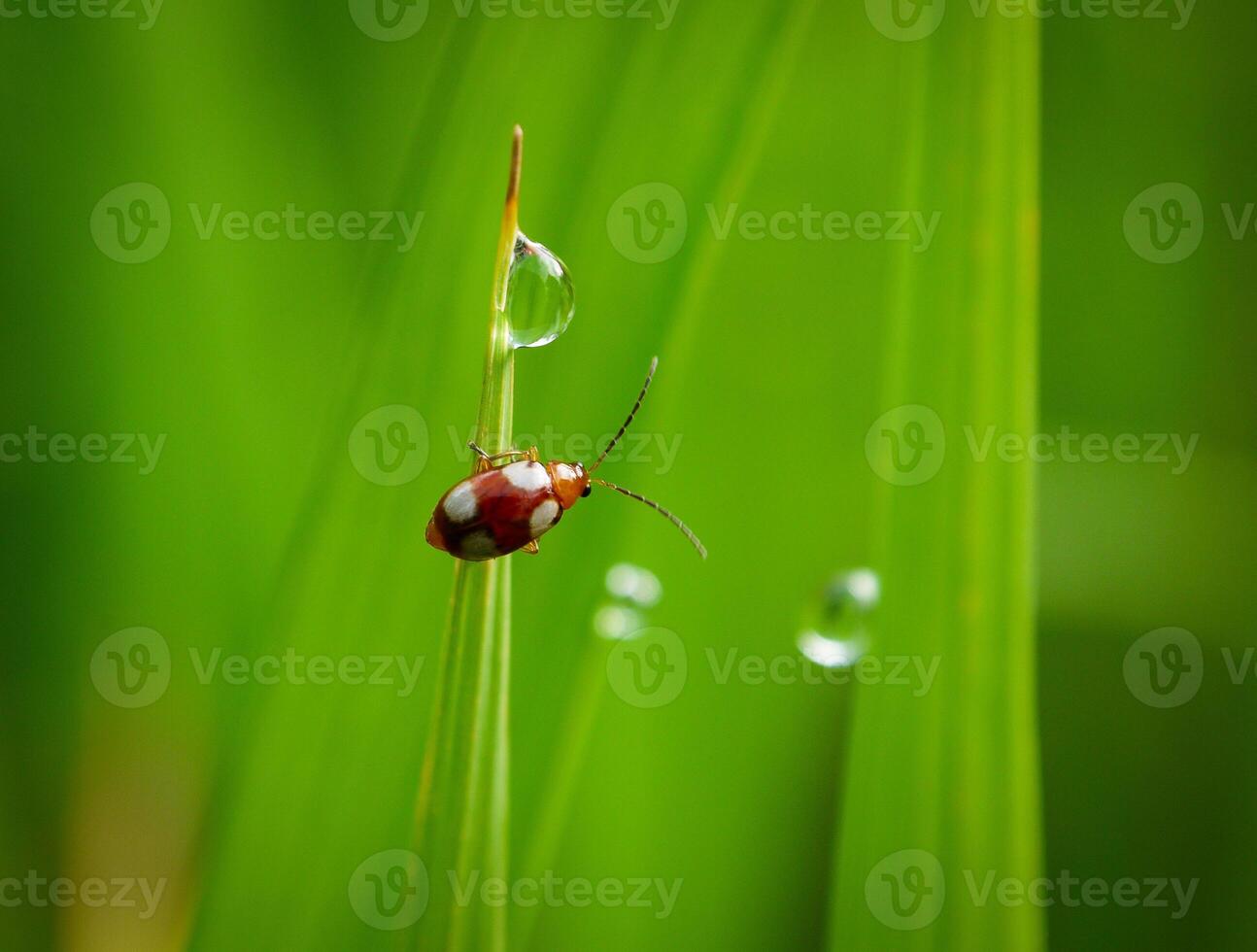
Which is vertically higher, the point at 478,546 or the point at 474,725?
the point at 478,546

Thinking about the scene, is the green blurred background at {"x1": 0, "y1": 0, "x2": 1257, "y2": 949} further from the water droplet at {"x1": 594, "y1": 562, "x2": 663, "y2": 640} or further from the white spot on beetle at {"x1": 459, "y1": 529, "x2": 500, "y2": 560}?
the white spot on beetle at {"x1": 459, "y1": 529, "x2": 500, "y2": 560}

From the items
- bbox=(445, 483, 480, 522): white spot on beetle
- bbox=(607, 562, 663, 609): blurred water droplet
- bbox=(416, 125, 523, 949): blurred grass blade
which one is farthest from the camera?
bbox=(607, 562, 663, 609): blurred water droplet

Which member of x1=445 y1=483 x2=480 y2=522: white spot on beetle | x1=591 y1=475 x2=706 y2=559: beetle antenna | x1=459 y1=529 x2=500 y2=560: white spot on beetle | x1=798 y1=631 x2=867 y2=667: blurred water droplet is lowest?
x1=459 y1=529 x2=500 y2=560: white spot on beetle

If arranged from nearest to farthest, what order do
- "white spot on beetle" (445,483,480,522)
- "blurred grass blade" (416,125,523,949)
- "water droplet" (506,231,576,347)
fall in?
"blurred grass blade" (416,125,523,949) < "water droplet" (506,231,576,347) < "white spot on beetle" (445,483,480,522)

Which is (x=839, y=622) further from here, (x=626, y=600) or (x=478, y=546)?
(x=478, y=546)

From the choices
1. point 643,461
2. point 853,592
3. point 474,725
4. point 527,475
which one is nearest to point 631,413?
point 643,461

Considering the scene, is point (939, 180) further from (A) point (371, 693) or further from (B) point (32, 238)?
(B) point (32, 238)

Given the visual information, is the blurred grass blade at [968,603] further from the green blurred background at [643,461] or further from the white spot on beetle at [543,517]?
the white spot on beetle at [543,517]

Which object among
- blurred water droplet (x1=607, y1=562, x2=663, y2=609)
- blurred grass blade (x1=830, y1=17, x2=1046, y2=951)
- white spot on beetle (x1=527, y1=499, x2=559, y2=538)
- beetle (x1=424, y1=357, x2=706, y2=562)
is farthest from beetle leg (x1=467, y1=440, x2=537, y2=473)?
blurred grass blade (x1=830, y1=17, x2=1046, y2=951)

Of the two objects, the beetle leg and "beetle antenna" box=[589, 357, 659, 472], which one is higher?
"beetle antenna" box=[589, 357, 659, 472]
